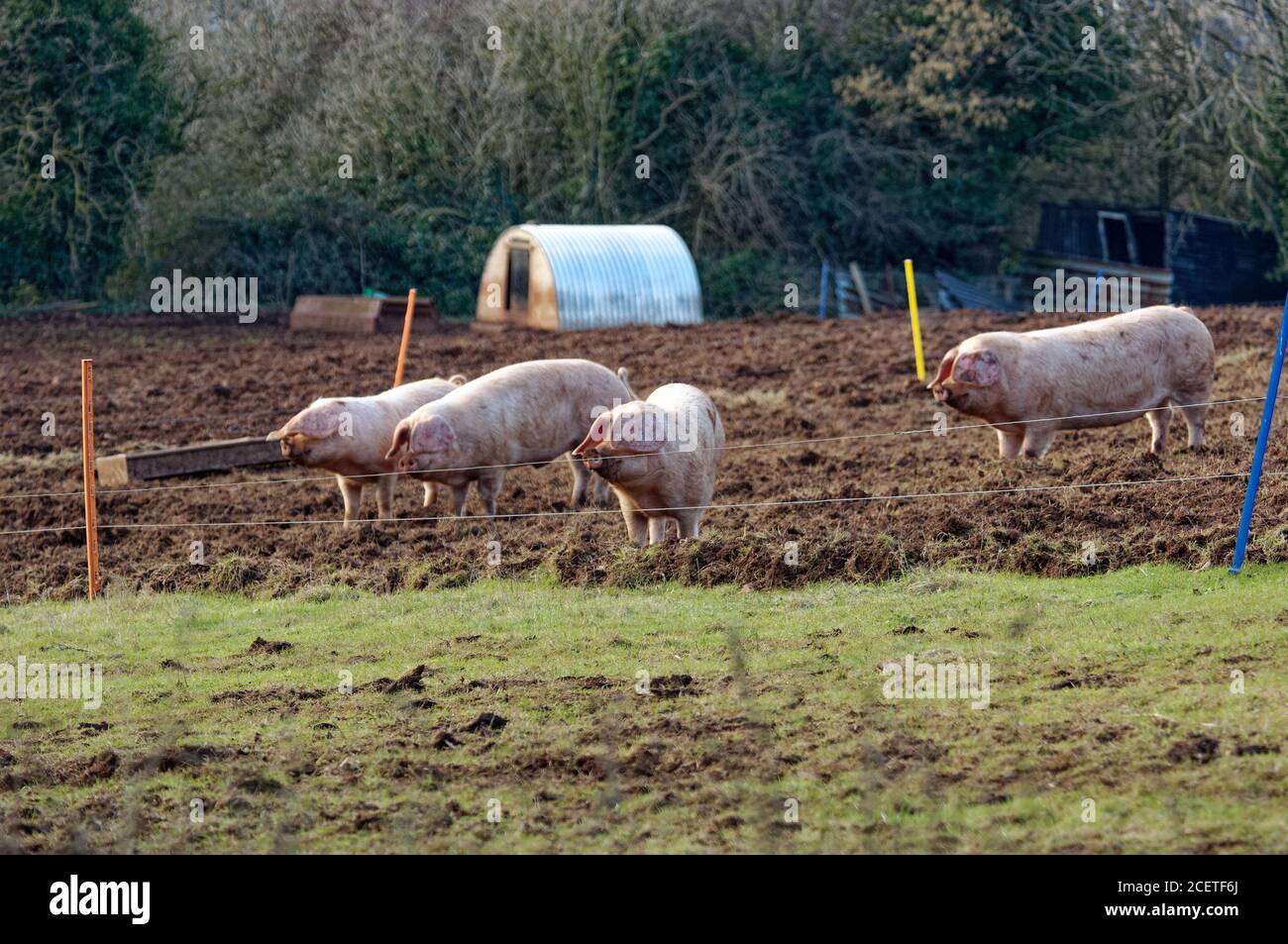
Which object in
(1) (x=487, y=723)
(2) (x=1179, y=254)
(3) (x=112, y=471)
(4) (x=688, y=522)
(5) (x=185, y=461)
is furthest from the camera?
A: (2) (x=1179, y=254)

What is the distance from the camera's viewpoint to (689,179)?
1362 inches

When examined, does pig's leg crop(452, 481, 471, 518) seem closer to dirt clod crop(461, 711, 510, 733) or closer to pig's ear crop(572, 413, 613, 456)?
pig's ear crop(572, 413, 613, 456)

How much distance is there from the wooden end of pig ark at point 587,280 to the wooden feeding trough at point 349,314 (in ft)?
5.53

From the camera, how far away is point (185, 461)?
14977mm

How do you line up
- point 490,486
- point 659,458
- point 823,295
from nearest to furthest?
point 659,458 → point 490,486 → point 823,295

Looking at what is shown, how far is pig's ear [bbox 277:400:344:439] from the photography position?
498 inches

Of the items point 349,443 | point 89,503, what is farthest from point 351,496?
point 89,503

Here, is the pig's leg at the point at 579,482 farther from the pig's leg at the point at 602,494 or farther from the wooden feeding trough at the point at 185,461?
the wooden feeding trough at the point at 185,461

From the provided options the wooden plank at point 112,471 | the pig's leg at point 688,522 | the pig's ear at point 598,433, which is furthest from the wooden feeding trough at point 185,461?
the pig's ear at point 598,433

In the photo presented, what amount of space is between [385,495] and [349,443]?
21.6 inches

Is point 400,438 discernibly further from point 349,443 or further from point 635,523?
point 635,523

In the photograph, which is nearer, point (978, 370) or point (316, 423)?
point (316, 423)

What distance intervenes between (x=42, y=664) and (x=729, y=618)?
413 centimetres
